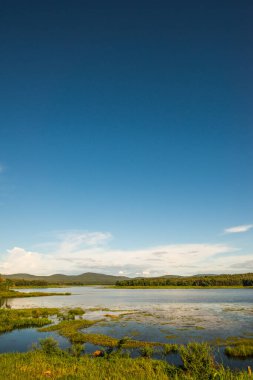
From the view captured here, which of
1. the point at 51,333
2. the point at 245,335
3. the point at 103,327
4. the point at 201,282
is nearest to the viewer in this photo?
the point at 245,335

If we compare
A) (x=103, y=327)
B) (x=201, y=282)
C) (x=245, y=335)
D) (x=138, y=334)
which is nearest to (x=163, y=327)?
(x=138, y=334)

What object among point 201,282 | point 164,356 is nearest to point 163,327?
point 164,356

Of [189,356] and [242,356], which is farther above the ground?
[189,356]

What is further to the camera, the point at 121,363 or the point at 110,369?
the point at 121,363

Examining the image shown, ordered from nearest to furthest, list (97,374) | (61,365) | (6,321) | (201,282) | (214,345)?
(97,374)
(61,365)
(214,345)
(6,321)
(201,282)

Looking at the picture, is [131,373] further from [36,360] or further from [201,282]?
[201,282]

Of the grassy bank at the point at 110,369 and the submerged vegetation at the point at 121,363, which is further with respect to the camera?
the submerged vegetation at the point at 121,363

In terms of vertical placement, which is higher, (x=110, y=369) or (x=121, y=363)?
(x=110, y=369)

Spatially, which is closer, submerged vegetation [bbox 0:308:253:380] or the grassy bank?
the grassy bank

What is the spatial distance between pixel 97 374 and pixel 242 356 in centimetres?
1420

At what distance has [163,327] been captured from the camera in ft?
127

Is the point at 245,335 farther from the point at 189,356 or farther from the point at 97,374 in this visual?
the point at 97,374

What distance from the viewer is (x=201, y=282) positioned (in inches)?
7844

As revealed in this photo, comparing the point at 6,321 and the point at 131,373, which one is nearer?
the point at 131,373
